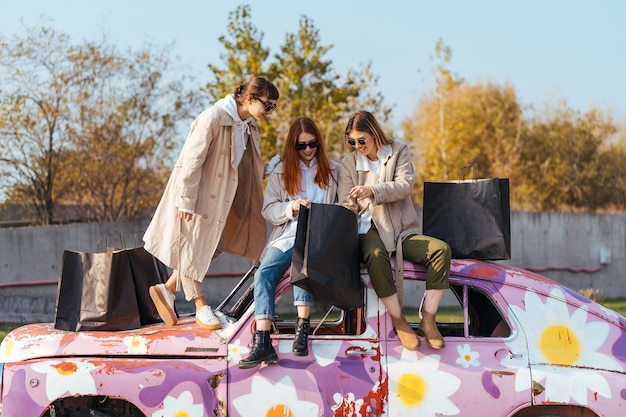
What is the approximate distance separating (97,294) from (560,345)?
3060 mm

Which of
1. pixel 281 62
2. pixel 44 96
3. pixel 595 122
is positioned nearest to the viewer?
pixel 44 96

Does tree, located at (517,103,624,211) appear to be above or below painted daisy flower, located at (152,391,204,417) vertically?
above

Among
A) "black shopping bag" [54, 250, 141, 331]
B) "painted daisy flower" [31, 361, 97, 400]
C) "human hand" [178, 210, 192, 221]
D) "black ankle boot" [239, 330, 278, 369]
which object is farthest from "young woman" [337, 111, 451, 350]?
"painted daisy flower" [31, 361, 97, 400]

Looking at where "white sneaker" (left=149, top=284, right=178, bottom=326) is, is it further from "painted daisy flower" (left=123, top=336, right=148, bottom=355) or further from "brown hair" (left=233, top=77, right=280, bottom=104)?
"brown hair" (left=233, top=77, right=280, bottom=104)

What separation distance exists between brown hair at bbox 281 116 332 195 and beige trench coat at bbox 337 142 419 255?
128 mm

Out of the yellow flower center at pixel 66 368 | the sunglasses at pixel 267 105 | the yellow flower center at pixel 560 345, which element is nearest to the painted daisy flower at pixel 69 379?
the yellow flower center at pixel 66 368

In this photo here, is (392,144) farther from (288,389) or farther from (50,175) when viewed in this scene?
(50,175)

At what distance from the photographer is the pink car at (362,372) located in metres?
4.79

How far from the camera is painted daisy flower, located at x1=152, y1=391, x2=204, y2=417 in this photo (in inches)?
190

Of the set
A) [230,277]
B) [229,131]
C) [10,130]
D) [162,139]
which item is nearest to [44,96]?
[10,130]

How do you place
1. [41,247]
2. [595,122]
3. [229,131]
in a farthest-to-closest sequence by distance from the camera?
1. [595,122]
2. [41,247]
3. [229,131]

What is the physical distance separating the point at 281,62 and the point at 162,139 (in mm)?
3294

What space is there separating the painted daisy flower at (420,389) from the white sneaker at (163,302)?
5.15 ft

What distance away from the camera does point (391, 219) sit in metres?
5.46
